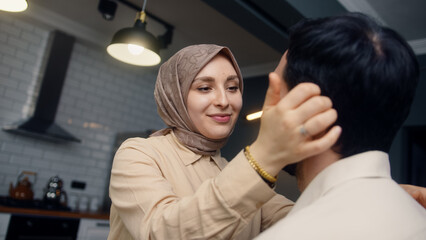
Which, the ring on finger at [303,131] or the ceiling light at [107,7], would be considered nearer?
the ring on finger at [303,131]

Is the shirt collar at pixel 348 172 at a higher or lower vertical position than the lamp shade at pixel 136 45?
lower

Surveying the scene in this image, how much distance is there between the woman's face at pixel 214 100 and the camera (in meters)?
1.12

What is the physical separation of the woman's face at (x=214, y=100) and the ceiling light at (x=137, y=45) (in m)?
1.38

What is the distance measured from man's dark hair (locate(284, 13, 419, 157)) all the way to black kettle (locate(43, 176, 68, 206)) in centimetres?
352

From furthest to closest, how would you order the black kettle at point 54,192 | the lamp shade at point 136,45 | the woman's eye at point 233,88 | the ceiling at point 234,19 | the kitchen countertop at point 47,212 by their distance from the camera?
the black kettle at point 54,192 → the kitchen countertop at point 47,212 → the ceiling at point 234,19 → the lamp shade at point 136,45 → the woman's eye at point 233,88

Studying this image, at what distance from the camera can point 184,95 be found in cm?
117

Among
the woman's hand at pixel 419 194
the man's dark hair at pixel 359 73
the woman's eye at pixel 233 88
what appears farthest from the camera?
the woman's eye at pixel 233 88

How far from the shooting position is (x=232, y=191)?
57 cm

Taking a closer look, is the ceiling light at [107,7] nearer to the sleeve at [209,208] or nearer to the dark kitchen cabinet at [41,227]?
the dark kitchen cabinet at [41,227]

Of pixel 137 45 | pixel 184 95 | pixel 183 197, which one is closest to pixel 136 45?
pixel 137 45

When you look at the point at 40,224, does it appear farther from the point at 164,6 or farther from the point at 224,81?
the point at 224,81

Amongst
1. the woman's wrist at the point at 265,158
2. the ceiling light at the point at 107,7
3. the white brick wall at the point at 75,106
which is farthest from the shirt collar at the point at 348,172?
the white brick wall at the point at 75,106

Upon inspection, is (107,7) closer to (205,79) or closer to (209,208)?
(205,79)

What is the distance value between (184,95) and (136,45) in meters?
1.46
